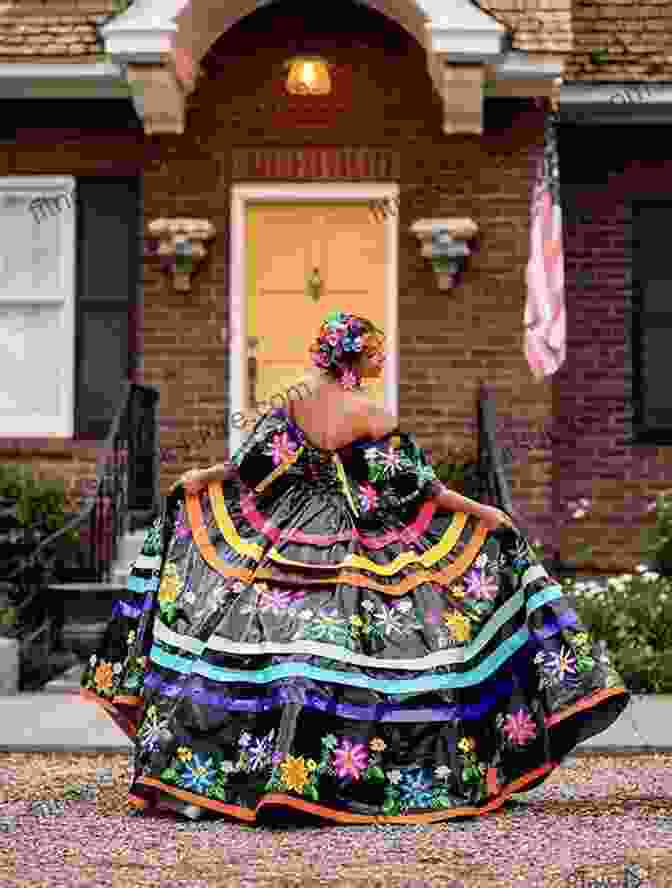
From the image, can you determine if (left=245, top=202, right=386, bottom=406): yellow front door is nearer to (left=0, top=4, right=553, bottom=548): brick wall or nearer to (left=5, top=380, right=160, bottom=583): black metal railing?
(left=0, top=4, right=553, bottom=548): brick wall

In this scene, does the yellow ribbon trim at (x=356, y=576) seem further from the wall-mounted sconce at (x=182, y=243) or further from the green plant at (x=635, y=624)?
the wall-mounted sconce at (x=182, y=243)

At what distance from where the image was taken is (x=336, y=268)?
13523 millimetres

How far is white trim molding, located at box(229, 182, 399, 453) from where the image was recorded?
13352 millimetres

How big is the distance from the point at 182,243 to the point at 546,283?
2475 millimetres

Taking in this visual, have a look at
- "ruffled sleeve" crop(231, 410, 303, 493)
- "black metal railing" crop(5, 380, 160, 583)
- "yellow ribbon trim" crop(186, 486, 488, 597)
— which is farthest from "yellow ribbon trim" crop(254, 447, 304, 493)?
"black metal railing" crop(5, 380, 160, 583)

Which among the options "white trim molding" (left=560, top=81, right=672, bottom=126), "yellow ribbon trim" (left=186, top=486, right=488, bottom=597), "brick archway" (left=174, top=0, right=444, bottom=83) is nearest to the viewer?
"yellow ribbon trim" (left=186, top=486, right=488, bottom=597)

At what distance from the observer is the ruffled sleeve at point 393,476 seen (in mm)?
7078

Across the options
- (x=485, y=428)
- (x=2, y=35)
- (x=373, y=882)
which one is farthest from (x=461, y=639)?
(x=2, y=35)

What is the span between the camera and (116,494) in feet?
40.7

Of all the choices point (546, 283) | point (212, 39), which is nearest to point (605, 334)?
point (546, 283)

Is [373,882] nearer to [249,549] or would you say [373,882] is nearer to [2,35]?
[249,549]

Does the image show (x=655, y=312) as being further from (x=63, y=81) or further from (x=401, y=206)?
(x=63, y=81)

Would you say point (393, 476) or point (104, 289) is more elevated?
point (104, 289)

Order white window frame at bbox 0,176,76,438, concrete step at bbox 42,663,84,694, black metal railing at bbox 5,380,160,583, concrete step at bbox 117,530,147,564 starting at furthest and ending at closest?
white window frame at bbox 0,176,76,438 → concrete step at bbox 117,530,147,564 → black metal railing at bbox 5,380,160,583 → concrete step at bbox 42,663,84,694
